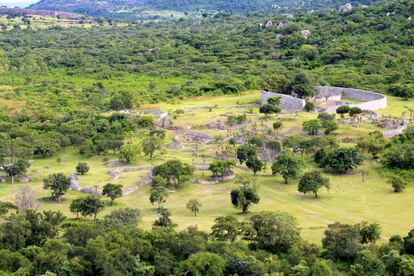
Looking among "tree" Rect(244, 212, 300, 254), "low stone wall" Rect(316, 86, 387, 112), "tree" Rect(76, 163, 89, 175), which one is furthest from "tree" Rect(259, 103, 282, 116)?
"tree" Rect(244, 212, 300, 254)

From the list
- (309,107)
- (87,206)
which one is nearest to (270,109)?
(309,107)

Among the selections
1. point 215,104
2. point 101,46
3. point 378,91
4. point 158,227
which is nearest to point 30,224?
point 158,227

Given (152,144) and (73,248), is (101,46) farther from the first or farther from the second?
(73,248)

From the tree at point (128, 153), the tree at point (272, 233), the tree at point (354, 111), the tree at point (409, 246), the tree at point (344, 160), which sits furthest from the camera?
the tree at point (354, 111)

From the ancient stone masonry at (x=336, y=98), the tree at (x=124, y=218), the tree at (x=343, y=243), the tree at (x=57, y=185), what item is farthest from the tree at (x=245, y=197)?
the ancient stone masonry at (x=336, y=98)

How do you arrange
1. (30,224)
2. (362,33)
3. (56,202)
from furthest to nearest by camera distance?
1. (362,33)
2. (56,202)
3. (30,224)

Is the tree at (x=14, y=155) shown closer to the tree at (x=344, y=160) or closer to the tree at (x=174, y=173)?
the tree at (x=174, y=173)
